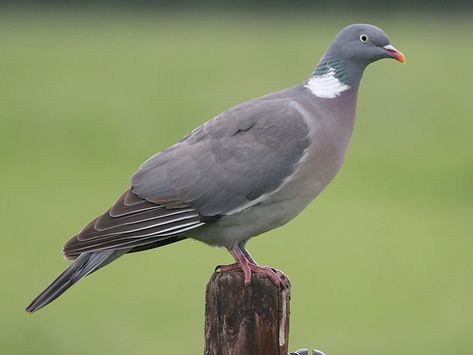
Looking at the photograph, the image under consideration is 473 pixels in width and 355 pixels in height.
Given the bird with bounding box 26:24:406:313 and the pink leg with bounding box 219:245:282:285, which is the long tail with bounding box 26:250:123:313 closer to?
the bird with bounding box 26:24:406:313

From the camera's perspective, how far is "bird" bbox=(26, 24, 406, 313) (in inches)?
191

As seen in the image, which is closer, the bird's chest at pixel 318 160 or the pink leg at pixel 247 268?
the pink leg at pixel 247 268

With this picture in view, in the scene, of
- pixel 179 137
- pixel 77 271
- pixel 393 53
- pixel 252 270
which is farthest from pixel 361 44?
pixel 179 137

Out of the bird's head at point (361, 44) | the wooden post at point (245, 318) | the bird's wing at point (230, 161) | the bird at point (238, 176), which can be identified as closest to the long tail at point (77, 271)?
the bird at point (238, 176)

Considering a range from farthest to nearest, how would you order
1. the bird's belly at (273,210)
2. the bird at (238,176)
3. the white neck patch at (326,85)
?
the white neck patch at (326,85) → the bird's belly at (273,210) → the bird at (238,176)

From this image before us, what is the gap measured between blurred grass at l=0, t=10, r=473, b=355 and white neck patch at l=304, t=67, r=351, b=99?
4.42m

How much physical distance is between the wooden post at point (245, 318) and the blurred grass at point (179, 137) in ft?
16.9

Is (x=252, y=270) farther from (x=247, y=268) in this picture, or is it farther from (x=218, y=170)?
(x=218, y=170)

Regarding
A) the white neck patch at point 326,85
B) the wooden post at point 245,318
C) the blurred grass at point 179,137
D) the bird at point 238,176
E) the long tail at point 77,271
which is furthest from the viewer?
the blurred grass at point 179,137

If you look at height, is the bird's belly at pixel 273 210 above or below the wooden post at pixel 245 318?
above

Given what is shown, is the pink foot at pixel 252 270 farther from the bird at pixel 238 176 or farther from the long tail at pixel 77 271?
the long tail at pixel 77 271

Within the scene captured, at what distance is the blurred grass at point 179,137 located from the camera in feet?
32.9

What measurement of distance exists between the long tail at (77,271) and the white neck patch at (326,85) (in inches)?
42.0

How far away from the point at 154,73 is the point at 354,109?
47.8 ft
